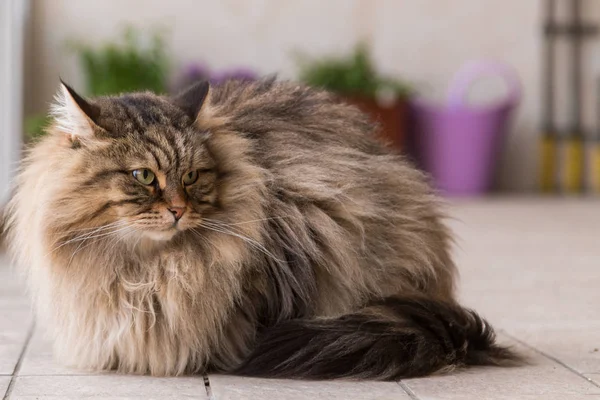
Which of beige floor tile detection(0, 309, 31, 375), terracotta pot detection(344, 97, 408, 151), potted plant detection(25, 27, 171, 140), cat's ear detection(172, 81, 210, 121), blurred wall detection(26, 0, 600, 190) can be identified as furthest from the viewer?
blurred wall detection(26, 0, 600, 190)

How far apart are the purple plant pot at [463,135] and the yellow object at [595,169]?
0.84 metres

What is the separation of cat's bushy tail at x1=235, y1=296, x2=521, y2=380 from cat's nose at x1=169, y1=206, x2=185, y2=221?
30 cm

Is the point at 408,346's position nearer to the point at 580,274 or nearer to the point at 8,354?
the point at 8,354

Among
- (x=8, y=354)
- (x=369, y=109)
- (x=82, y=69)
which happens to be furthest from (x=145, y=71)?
(x=8, y=354)

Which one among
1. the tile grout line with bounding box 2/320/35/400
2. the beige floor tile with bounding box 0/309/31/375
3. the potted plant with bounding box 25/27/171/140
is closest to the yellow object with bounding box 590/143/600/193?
the potted plant with bounding box 25/27/171/140

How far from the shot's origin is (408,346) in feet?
5.95

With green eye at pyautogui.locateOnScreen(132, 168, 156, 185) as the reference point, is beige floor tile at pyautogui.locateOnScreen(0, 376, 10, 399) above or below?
below

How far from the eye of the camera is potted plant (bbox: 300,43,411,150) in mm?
6180

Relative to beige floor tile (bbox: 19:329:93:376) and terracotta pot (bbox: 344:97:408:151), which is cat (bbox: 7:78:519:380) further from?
terracotta pot (bbox: 344:97:408:151)

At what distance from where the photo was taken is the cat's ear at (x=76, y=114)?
173 centimetres

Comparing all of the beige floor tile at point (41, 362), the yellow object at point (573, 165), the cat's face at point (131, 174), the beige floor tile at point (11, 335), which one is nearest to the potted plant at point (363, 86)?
the yellow object at point (573, 165)

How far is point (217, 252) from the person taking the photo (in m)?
1.81

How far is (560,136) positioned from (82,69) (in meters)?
3.61

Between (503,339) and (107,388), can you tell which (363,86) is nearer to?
(503,339)
